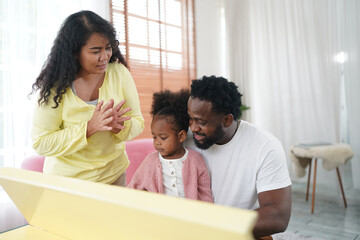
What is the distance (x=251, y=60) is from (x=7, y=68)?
353 centimetres

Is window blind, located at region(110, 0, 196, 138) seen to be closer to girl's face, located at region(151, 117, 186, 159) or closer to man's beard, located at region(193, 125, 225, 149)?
girl's face, located at region(151, 117, 186, 159)

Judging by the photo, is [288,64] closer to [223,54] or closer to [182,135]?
[223,54]

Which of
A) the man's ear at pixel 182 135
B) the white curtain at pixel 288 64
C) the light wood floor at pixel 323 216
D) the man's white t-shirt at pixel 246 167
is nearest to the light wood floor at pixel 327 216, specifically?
the light wood floor at pixel 323 216

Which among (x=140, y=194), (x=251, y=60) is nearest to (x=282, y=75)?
(x=251, y=60)

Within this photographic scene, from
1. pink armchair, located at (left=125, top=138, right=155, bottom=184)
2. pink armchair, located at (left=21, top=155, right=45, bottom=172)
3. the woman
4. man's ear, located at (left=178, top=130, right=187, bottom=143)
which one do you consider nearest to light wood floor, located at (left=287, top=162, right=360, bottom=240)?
pink armchair, located at (left=125, top=138, right=155, bottom=184)

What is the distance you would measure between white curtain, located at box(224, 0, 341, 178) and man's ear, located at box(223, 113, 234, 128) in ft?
10.5

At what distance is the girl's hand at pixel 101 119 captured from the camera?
4.38ft

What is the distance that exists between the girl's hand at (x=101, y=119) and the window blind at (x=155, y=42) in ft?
8.09

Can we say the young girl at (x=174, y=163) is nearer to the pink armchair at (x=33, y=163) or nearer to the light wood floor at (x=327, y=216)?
the pink armchair at (x=33, y=163)

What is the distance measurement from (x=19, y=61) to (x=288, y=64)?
3.47 metres

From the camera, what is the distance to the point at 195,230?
44 centimetres

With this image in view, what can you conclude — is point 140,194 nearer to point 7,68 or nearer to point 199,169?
point 199,169

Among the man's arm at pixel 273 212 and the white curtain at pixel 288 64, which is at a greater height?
the white curtain at pixel 288 64

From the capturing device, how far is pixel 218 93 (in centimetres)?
127
